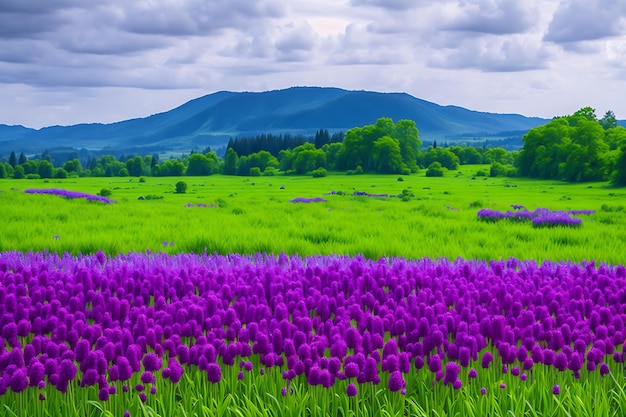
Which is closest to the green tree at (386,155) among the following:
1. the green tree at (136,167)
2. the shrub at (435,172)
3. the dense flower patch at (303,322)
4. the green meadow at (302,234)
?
the shrub at (435,172)

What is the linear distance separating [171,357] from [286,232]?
10.0 meters

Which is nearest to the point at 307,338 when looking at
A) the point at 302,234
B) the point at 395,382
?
the point at 395,382

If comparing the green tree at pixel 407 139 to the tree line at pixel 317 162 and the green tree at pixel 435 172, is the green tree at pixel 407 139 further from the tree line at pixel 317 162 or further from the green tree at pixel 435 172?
the green tree at pixel 435 172

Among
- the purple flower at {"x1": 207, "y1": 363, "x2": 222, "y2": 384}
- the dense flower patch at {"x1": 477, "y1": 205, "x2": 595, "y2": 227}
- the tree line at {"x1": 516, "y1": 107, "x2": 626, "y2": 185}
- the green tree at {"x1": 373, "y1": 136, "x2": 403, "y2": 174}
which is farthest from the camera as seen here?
the green tree at {"x1": 373, "y1": 136, "x2": 403, "y2": 174}

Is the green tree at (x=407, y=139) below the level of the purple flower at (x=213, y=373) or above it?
above

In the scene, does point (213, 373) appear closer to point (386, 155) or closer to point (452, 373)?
point (452, 373)

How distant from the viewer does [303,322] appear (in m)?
5.58

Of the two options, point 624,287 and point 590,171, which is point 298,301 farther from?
point 590,171

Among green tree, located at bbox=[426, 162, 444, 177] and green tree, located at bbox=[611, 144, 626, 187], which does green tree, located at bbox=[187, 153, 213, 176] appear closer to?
green tree, located at bbox=[426, 162, 444, 177]

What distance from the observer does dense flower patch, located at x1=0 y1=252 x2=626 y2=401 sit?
15.7 feet

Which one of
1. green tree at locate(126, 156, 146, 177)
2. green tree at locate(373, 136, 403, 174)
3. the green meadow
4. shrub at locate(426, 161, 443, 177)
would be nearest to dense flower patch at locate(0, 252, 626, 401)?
the green meadow

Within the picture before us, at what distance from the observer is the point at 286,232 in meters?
15.1

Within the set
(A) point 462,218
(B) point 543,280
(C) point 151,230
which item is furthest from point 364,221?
(B) point 543,280

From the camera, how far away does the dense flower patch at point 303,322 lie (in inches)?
188
